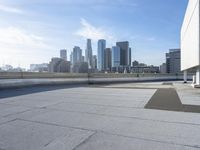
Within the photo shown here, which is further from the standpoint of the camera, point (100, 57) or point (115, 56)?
point (100, 57)

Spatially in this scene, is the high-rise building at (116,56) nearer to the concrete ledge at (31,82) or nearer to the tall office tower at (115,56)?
the tall office tower at (115,56)

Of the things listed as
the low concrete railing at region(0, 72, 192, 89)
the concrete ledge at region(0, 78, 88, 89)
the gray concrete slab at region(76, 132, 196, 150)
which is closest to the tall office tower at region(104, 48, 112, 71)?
the low concrete railing at region(0, 72, 192, 89)

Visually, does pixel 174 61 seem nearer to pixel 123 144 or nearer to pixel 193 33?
pixel 193 33

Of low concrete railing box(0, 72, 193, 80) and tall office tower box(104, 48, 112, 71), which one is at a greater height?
tall office tower box(104, 48, 112, 71)

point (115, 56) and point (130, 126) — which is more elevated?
point (115, 56)

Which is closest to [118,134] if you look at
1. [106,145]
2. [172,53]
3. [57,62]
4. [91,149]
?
[106,145]

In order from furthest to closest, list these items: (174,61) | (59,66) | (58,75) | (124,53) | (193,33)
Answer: (124,53), (174,61), (59,66), (58,75), (193,33)

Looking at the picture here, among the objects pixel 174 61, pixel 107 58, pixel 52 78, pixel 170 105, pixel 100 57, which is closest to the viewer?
pixel 170 105

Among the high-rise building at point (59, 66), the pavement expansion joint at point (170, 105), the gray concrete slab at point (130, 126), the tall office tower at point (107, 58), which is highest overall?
the tall office tower at point (107, 58)

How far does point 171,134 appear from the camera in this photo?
4.43m

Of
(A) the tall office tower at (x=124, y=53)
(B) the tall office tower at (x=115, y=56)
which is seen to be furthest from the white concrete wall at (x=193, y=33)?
(A) the tall office tower at (x=124, y=53)

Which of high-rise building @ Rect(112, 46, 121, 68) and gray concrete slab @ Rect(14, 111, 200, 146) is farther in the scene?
high-rise building @ Rect(112, 46, 121, 68)

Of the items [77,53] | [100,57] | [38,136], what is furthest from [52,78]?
[100,57]

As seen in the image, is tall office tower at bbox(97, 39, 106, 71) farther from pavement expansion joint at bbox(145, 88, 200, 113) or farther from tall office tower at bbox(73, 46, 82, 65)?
pavement expansion joint at bbox(145, 88, 200, 113)
